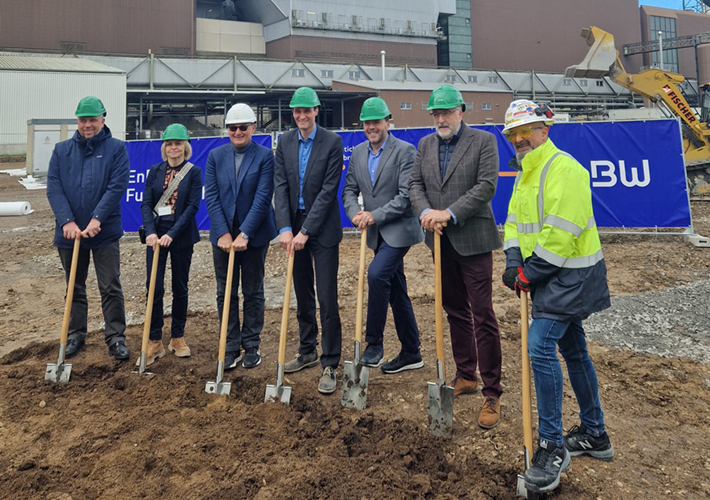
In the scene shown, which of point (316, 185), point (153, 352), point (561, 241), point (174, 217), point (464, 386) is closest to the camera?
point (561, 241)

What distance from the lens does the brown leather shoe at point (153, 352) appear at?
472cm

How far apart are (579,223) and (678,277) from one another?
18.7 ft

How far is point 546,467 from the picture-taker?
2.75 metres

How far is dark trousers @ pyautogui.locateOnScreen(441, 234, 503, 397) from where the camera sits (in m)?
3.66

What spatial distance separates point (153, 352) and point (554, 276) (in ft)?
11.8

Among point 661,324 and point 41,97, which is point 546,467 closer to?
point 661,324

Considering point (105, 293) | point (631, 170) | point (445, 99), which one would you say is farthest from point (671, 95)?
point (105, 293)

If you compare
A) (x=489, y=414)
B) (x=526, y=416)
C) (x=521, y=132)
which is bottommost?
(x=489, y=414)

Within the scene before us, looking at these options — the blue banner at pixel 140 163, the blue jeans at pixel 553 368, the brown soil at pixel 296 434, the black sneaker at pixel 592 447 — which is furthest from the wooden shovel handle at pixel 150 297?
the blue banner at pixel 140 163

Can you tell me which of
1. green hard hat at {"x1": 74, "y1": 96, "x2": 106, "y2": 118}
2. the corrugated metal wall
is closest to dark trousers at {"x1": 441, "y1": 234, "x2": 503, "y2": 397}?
green hard hat at {"x1": 74, "y1": 96, "x2": 106, "y2": 118}

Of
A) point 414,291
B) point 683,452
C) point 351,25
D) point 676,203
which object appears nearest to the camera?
point 683,452

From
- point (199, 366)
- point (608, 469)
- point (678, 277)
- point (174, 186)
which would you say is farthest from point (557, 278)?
point (678, 277)

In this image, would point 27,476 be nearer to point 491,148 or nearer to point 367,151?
point 367,151

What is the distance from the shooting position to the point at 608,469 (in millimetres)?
2959
